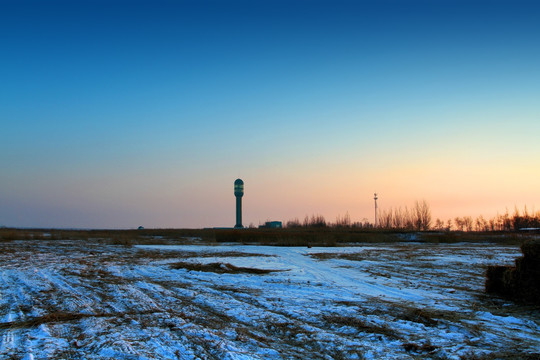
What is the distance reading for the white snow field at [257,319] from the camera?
4.51 meters

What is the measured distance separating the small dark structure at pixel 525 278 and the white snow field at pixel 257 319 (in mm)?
412

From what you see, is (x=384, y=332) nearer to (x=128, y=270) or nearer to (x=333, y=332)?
(x=333, y=332)

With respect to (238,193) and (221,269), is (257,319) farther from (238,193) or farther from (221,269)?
(238,193)

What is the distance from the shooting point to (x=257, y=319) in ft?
19.8

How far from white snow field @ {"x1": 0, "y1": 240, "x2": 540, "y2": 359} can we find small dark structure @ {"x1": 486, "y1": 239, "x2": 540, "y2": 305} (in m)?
0.41

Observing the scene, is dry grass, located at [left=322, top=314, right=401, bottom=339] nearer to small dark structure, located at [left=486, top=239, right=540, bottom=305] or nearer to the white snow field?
the white snow field

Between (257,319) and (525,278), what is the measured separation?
569cm

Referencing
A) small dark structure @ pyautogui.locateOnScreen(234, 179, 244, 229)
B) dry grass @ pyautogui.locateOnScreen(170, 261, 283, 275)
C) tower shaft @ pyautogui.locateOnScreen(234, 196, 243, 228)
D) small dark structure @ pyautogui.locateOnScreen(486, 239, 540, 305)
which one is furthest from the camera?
small dark structure @ pyautogui.locateOnScreen(234, 179, 244, 229)

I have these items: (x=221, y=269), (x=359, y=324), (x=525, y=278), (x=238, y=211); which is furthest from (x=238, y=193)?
(x=359, y=324)

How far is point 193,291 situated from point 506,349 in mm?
6123

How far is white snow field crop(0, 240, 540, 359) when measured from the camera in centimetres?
451

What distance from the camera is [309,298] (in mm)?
7852

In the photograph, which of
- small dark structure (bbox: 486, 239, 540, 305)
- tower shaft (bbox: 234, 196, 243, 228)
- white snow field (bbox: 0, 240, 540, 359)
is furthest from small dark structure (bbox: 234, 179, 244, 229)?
small dark structure (bbox: 486, 239, 540, 305)

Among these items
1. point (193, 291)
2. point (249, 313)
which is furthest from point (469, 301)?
point (193, 291)
